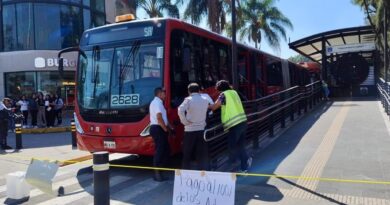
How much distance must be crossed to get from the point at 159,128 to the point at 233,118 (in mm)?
1368

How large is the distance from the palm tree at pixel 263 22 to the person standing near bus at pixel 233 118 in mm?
34201

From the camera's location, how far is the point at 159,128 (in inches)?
305

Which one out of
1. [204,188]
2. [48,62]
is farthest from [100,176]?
[48,62]

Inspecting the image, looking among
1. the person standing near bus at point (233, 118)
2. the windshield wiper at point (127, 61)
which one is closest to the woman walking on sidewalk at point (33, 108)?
the windshield wiper at point (127, 61)

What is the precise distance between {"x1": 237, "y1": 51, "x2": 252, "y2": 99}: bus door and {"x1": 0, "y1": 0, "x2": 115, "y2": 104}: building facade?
648 inches

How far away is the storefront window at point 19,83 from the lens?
26875 millimetres

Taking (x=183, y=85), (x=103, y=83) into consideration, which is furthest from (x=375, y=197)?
(x=103, y=83)

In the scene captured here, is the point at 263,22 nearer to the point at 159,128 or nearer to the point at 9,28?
the point at 9,28

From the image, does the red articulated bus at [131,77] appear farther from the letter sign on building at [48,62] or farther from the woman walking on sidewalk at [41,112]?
the letter sign on building at [48,62]

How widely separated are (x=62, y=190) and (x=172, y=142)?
2241mm

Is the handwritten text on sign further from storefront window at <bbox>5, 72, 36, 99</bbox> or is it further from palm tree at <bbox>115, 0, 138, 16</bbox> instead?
palm tree at <bbox>115, 0, 138, 16</bbox>

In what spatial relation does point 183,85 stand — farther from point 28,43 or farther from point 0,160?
point 28,43

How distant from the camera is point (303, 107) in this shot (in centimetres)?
1880

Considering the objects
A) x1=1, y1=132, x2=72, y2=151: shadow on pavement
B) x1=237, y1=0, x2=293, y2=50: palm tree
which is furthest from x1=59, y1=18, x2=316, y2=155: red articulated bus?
x1=237, y1=0, x2=293, y2=50: palm tree
